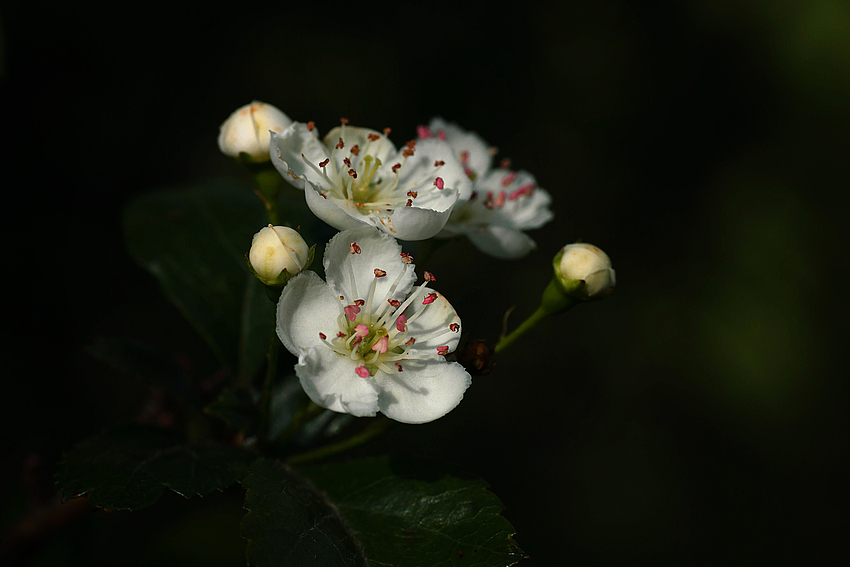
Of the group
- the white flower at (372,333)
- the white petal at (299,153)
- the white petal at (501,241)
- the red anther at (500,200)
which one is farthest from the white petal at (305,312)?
the red anther at (500,200)

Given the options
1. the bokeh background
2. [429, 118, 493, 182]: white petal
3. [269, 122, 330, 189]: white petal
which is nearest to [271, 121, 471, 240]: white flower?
[269, 122, 330, 189]: white petal

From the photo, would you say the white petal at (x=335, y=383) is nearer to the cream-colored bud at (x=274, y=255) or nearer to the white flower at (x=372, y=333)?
the white flower at (x=372, y=333)

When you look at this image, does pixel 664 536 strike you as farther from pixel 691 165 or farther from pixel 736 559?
pixel 691 165

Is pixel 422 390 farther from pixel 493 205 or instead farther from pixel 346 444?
pixel 493 205

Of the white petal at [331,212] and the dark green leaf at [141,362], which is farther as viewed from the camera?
the dark green leaf at [141,362]

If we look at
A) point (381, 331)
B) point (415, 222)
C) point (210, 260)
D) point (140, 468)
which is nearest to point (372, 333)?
point (381, 331)

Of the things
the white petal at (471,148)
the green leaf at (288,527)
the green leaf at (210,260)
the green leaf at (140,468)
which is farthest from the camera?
the white petal at (471,148)
